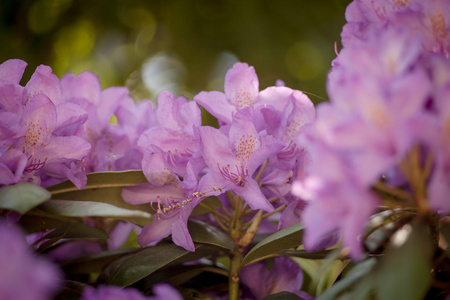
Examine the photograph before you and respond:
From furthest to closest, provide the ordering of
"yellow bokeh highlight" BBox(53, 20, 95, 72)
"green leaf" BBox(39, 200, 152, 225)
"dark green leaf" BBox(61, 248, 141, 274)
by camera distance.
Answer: "yellow bokeh highlight" BBox(53, 20, 95, 72)
"dark green leaf" BBox(61, 248, 141, 274)
"green leaf" BBox(39, 200, 152, 225)

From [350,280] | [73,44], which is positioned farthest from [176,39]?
[350,280]

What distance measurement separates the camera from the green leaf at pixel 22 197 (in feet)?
1.40

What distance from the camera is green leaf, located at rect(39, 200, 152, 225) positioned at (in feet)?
1.49

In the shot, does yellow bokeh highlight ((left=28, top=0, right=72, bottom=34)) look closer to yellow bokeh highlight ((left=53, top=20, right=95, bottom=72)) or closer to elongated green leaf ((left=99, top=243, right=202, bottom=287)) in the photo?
yellow bokeh highlight ((left=53, top=20, right=95, bottom=72))

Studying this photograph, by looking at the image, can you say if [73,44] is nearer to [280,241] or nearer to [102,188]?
[102,188]

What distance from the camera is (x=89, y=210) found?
0.48m

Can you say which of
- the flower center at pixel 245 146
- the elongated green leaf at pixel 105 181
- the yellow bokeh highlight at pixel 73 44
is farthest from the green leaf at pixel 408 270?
the yellow bokeh highlight at pixel 73 44

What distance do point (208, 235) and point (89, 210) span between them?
17 cm

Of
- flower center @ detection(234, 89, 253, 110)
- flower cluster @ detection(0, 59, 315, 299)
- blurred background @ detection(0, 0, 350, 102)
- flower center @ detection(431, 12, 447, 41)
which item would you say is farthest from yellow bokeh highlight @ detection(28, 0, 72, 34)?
flower center @ detection(431, 12, 447, 41)

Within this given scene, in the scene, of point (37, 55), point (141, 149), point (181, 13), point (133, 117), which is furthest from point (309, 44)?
point (141, 149)

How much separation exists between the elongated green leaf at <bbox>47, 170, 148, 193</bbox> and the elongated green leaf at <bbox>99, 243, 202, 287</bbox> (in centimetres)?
9

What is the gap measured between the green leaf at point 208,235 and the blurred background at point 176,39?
4.16 feet

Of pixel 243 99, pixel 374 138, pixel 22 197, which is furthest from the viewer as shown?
pixel 243 99

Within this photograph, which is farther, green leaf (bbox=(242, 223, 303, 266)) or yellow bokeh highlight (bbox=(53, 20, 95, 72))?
yellow bokeh highlight (bbox=(53, 20, 95, 72))
